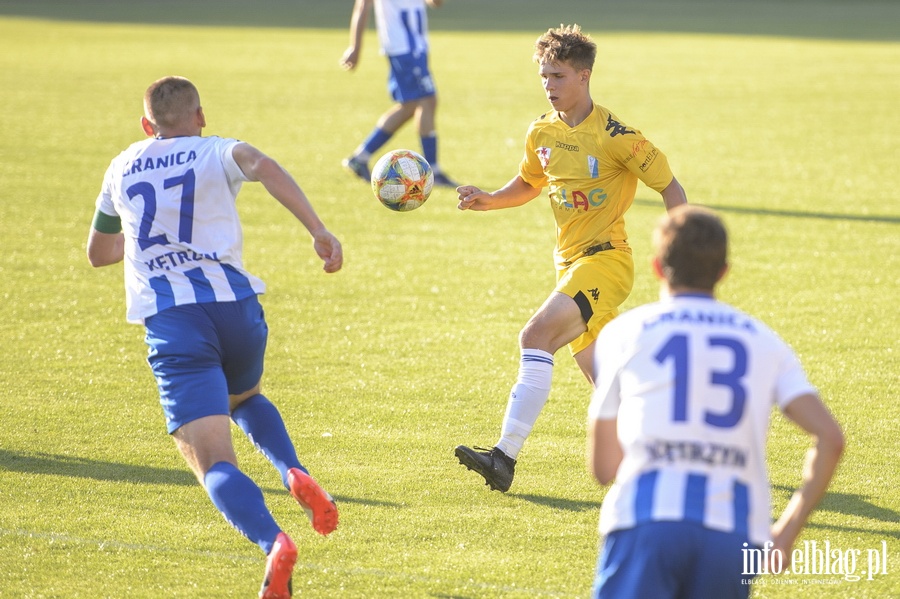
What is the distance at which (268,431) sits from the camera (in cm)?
450

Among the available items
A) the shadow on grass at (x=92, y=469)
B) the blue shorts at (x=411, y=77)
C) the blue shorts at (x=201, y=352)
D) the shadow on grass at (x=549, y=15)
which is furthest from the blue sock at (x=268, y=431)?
the shadow on grass at (x=549, y=15)

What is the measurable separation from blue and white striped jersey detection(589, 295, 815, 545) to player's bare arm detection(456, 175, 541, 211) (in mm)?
2763

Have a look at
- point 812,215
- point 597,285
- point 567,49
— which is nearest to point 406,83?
point 812,215

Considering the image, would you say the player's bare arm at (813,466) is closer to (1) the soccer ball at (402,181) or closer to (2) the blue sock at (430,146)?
(1) the soccer ball at (402,181)

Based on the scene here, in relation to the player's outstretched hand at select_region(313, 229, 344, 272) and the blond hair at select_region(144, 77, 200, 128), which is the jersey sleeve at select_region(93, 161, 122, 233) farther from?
the player's outstretched hand at select_region(313, 229, 344, 272)

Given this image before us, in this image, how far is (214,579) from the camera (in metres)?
4.39

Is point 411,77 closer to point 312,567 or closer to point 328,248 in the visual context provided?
point 328,248

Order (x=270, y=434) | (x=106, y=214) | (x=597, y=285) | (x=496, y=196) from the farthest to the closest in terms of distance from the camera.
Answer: (x=496, y=196) → (x=597, y=285) → (x=106, y=214) → (x=270, y=434)

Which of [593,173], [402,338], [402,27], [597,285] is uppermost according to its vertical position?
[402,27]

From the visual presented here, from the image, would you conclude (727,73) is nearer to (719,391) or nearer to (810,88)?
(810,88)

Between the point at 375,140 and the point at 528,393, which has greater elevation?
the point at 375,140

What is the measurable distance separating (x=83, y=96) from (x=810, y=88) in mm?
12795

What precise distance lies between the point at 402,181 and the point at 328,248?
2.10 metres

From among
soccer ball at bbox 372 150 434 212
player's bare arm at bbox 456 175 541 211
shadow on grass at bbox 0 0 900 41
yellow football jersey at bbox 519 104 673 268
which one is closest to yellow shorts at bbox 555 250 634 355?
yellow football jersey at bbox 519 104 673 268
